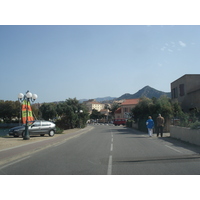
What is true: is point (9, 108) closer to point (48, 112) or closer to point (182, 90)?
point (48, 112)

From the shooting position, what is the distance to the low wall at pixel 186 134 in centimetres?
1488

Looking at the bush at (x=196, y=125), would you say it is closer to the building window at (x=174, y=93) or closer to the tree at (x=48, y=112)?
the building window at (x=174, y=93)

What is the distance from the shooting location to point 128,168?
783cm

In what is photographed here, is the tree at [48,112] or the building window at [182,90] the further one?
the tree at [48,112]

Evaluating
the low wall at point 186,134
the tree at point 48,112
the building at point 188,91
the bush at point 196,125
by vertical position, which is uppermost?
the building at point 188,91

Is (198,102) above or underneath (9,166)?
above

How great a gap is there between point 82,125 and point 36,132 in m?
24.8

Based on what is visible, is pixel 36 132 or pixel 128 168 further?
pixel 36 132

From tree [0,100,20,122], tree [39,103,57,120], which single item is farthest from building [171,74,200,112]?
tree [0,100,20,122]

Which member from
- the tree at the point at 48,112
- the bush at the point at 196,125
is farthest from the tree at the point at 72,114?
the bush at the point at 196,125

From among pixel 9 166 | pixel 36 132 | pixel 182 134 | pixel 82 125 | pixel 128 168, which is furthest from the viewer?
pixel 82 125
